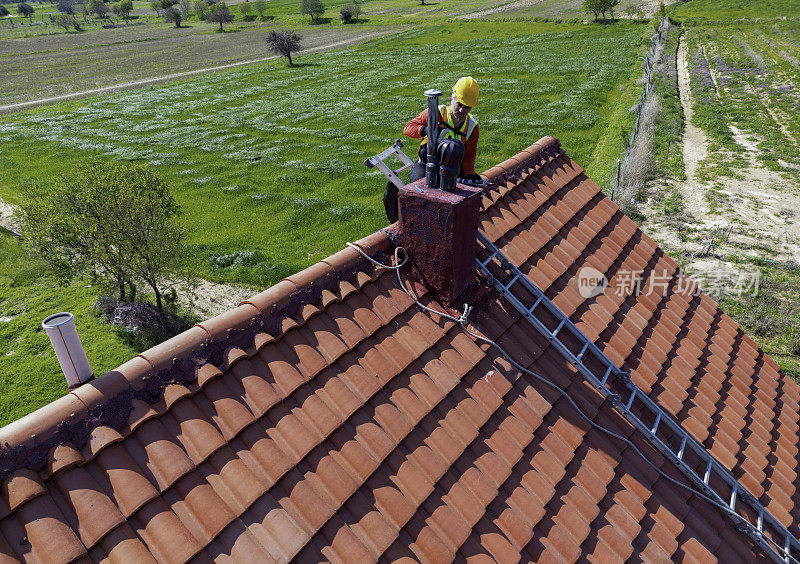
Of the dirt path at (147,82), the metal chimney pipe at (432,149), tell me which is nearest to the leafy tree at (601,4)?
the dirt path at (147,82)

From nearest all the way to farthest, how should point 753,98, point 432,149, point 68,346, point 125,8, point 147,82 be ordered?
→ point 68,346
point 432,149
point 753,98
point 147,82
point 125,8

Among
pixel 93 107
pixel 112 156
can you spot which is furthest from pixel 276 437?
pixel 93 107

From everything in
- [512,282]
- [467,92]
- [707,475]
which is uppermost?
[467,92]

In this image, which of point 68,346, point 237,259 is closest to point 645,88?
point 237,259

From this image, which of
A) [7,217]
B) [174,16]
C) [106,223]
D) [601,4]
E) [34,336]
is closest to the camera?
[106,223]

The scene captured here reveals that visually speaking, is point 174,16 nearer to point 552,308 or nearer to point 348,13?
point 348,13

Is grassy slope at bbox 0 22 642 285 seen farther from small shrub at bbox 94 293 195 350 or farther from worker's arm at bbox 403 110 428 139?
worker's arm at bbox 403 110 428 139
